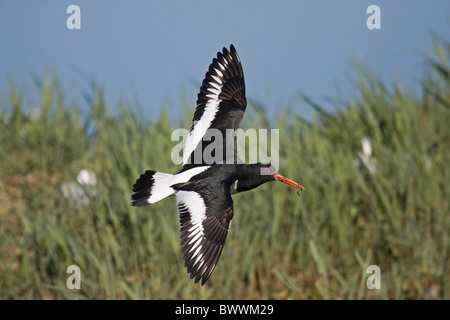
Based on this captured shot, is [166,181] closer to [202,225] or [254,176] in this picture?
[202,225]

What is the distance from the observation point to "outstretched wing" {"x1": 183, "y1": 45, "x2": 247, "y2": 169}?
4.19 metres

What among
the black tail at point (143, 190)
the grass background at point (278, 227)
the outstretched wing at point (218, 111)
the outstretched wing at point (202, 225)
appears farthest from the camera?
the grass background at point (278, 227)

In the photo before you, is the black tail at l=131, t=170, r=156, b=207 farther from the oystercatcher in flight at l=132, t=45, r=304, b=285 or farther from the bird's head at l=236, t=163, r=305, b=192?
the bird's head at l=236, t=163, r=305, b=192

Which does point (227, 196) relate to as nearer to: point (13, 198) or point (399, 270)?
point (399, 270)

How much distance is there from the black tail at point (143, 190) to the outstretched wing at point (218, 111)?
0.30 m

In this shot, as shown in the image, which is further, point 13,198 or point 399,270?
point 13,198

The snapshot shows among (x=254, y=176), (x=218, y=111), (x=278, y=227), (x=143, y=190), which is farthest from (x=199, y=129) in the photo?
(x=278, y=227)

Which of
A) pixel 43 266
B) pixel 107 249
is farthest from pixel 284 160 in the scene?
pixel 43 266

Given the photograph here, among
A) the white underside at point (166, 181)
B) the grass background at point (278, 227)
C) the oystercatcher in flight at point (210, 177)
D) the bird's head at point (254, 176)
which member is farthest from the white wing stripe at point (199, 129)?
the grass background at point (278, 227)

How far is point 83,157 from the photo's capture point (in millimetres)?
6664

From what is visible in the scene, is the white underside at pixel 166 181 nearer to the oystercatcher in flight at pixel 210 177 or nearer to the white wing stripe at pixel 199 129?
the oystercatcher in flight at pixel 210 177

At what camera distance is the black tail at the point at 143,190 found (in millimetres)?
3741
